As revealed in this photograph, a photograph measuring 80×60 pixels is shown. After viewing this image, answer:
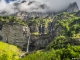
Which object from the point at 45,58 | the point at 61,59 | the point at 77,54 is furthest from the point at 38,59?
the point at 77,54

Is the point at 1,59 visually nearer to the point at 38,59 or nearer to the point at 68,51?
the point at 38,59

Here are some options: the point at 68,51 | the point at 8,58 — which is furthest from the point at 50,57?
the point at 8,58

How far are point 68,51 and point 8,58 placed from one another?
44.5 metres

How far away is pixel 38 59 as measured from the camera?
174000mm

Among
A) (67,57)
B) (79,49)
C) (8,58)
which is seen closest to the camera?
(8,58)

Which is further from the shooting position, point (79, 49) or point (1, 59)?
point (79, 49)

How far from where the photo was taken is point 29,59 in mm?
176875

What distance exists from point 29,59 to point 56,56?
19.3 metres

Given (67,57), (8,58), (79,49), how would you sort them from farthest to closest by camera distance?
1. (79,49)
2. (67,57)
3. (8,58)

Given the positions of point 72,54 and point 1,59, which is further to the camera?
point 72,54

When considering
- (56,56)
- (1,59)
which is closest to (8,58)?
(1,59)

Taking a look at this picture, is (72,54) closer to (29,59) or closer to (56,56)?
(56,56)

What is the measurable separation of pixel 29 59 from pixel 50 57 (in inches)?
617

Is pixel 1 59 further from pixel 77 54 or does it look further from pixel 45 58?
pixel 77 54
